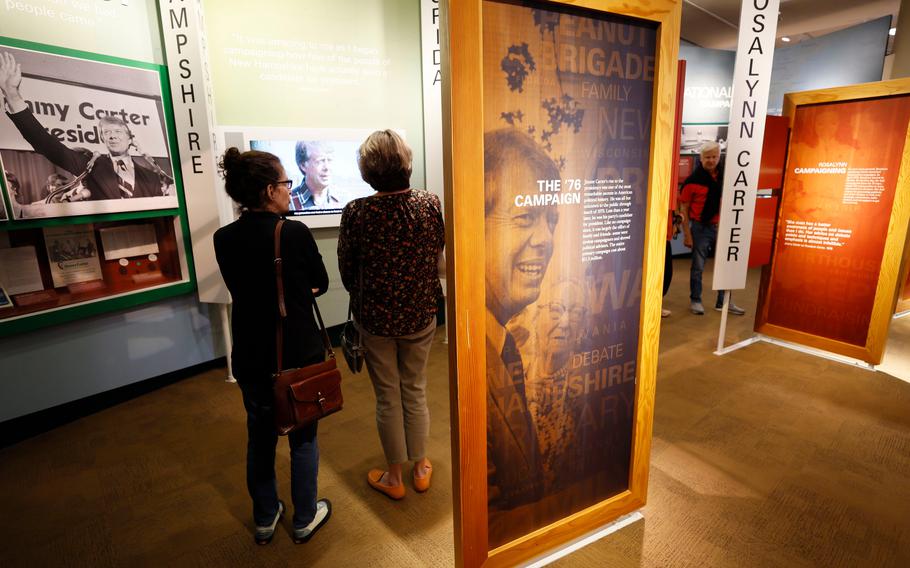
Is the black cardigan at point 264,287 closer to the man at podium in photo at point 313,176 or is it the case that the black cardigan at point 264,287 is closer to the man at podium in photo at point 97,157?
the man at podium in photo at point 97,157

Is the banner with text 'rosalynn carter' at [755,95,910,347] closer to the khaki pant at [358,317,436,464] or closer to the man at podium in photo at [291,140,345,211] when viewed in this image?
the khaki pant at [358,317,436,464]

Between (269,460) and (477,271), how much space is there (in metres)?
1.22

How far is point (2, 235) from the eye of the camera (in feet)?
9.07

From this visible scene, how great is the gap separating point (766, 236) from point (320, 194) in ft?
12.7

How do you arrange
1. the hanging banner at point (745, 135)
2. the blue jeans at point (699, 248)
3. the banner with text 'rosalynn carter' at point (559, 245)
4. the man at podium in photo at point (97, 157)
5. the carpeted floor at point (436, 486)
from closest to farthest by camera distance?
the banner with text 'rosalynn carter' at point (559, 245), the carpeted floor at point (436, 486), the man at podium in photo at point (97, 157), the hanging banner at point (745, 135), the blue jeans at point (699, 248)

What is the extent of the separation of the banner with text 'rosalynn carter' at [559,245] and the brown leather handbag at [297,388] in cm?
65

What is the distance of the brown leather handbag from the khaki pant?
0.97ft

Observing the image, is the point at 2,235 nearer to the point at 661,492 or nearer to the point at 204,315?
the point at 204,315

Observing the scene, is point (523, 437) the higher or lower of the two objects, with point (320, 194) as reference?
lower

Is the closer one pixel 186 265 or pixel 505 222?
pixel 505 222

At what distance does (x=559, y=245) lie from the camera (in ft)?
5.11


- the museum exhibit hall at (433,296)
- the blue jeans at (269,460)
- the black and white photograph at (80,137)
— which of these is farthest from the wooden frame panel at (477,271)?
the black and white photograph at (80,137)

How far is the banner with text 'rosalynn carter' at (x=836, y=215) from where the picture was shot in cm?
349

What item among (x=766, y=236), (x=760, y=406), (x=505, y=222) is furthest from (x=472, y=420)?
(x=766, y=236)
